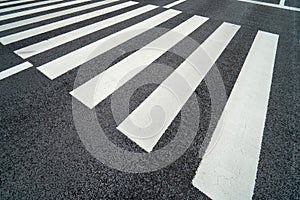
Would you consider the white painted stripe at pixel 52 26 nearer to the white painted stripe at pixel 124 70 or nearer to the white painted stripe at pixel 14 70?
the white painted stripe at pixel 14 70

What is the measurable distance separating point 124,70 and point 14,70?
1624 millimetres

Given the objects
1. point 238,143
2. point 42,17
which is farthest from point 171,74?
point 42,17

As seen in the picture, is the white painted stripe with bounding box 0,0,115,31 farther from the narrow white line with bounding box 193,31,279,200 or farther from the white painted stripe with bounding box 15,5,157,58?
the narrow white line with bounding box 193,31,279,200

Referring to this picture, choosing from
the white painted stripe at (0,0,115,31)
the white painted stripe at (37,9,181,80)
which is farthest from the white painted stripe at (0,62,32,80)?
the white painted stripe at (0,0,115,31)

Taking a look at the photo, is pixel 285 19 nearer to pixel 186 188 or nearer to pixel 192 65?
pixel 192 65

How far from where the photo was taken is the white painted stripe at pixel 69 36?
3566 mm

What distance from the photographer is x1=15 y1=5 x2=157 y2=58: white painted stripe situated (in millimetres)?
3566

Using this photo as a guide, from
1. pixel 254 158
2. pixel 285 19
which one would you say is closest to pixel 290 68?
pixel 254 158

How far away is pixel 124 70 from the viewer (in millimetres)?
3182

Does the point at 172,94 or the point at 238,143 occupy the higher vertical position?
the point at 172,94

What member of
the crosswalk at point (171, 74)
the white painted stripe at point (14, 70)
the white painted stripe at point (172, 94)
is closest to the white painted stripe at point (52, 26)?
the crosswalk at point (171, 74)

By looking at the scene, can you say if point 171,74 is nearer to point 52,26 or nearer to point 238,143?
point 238,143

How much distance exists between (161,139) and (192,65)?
5.71ft

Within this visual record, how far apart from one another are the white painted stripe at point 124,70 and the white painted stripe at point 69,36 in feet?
4.60
